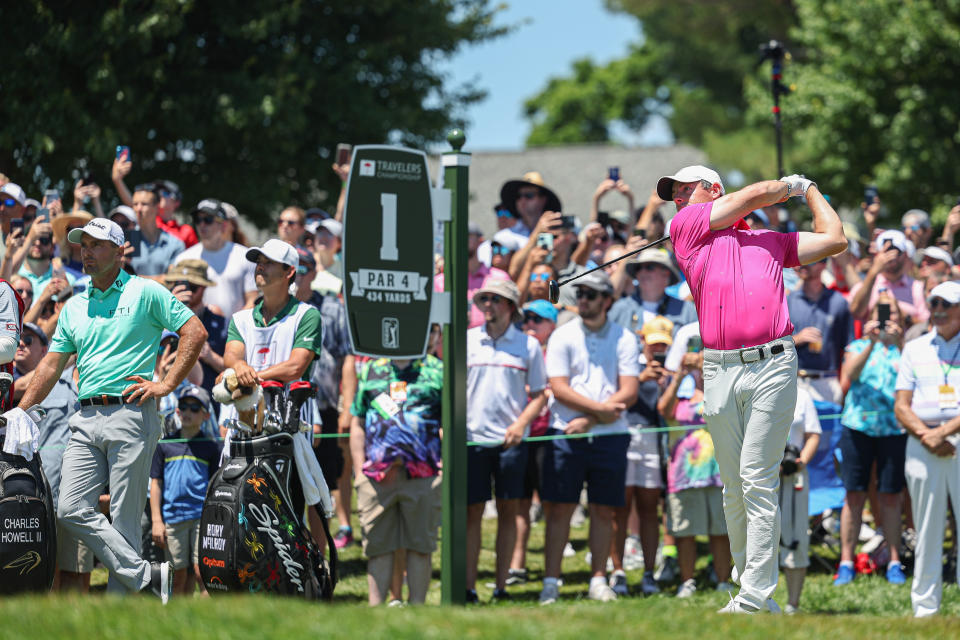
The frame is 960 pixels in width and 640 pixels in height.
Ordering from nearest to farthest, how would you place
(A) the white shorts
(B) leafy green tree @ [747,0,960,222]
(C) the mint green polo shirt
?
(C) the mint green polo shirt, (A) the white shorts, (B) leafy green tree @ [747,0,960,222]

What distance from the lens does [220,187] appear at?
61.7 ft

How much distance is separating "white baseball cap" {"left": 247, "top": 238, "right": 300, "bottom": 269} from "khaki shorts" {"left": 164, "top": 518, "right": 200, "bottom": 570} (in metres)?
1.87

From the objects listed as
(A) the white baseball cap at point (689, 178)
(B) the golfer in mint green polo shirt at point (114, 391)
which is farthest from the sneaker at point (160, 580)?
(A) the white baseball cap at point (689, 178)

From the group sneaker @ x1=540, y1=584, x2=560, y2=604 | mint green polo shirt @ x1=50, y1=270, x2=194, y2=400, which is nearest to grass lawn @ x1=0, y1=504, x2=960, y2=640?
mint green polo shirt @ x1=50, y1=270, x2=194, y2=400

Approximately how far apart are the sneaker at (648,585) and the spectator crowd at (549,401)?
32mm

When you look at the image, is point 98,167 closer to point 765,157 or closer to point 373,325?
point 373,325

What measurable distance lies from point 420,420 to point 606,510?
1.91 metres

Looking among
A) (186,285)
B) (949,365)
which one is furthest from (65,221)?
(949,365)

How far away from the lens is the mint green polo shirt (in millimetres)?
8156

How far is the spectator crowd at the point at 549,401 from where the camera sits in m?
9.12

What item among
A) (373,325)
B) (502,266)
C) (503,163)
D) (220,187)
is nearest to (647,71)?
(503,163)

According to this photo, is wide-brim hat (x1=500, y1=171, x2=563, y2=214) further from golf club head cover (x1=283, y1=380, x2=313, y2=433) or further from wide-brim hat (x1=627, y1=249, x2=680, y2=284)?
golf club head cover (x1=283, y1=380, x2=313, y2=433)

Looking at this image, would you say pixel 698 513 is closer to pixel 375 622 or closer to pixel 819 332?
pixel 819 332

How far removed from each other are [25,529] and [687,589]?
4.86 m
